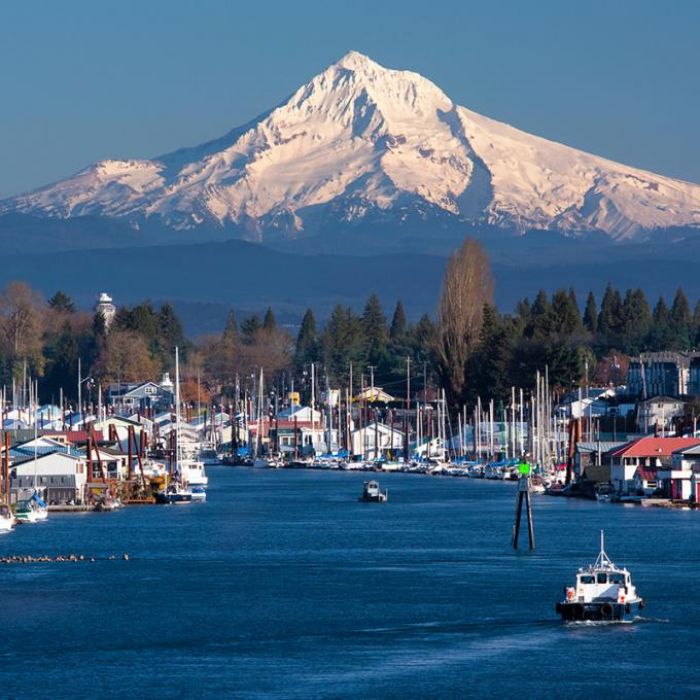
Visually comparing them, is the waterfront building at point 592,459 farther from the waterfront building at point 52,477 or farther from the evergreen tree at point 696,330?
the evergreen tree at point 696,330

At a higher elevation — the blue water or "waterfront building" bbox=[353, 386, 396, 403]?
"waterfront building" bbox=[353, 386, 396, 403]

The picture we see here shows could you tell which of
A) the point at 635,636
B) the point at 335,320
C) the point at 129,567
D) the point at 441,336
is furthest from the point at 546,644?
the point at 335,320

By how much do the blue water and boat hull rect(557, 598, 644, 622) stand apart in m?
0.45

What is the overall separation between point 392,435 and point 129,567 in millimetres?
Answer: 82294

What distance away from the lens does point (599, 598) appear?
156 feet

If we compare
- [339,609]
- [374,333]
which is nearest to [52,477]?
[339,609]

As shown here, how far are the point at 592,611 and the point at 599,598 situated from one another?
390 millimetres

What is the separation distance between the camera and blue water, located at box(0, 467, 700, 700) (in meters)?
41.5

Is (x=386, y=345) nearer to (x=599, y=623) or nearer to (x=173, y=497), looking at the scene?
(x=173, y=497)

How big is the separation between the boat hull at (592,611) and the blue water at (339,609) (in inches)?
17.8

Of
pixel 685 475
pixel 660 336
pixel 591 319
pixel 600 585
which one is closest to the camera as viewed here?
pixel 600 585

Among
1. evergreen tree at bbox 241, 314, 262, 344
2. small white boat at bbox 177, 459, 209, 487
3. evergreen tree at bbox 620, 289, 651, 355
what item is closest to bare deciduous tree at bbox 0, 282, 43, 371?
evergreen tree at bbox 241, 314, 262, 344

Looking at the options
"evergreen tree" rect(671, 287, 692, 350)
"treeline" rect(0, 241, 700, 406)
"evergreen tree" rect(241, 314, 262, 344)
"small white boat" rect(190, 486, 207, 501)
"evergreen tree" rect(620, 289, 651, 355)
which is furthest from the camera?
"evergreen tree" rect(241, 314, 262, 344)

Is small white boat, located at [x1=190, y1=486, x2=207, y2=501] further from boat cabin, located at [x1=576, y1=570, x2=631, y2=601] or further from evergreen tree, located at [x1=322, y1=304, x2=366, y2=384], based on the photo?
evergreen tree, located at [x1=322, y1=304, x2=366, y2=384]
